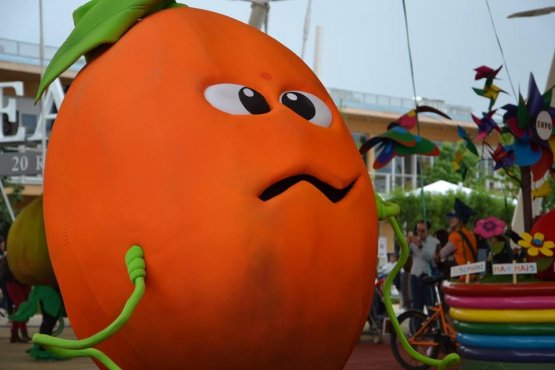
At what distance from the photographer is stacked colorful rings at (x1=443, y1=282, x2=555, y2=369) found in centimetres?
741

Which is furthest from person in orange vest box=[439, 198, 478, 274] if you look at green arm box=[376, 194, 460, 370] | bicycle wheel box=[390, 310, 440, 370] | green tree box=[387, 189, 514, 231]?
green tree box=[387, 189, 514, 231]

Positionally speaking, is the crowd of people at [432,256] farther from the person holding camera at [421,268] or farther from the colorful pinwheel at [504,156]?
the colorful pinwheel at [504,156]

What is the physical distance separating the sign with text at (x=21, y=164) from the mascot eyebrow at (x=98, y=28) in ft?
30.0

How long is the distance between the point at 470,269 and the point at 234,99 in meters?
4.19

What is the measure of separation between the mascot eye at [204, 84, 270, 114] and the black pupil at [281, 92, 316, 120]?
16 centimetres

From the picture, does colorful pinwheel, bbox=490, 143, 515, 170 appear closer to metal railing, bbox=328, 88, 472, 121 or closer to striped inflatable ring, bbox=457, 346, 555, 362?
striped inflatable ring, bbox=457, 346, 555, 362

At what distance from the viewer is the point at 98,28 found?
5.29 metres

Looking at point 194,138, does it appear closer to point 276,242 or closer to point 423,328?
point 276,242

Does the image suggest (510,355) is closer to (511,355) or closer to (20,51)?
(511,355)

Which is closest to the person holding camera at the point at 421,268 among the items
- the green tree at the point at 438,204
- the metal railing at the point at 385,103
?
the green tree at the point at 438,204

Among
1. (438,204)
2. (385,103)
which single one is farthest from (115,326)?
(385,103)

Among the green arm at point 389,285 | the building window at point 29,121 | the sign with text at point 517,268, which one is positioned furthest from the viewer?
the building window at point 29,121

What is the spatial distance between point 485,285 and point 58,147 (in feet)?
12.6

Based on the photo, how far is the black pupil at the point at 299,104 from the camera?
Result: 5094 millimetres
